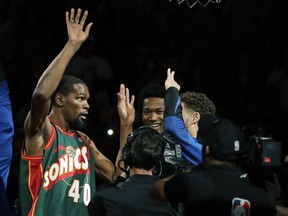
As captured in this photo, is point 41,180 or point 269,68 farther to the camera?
point 269,68

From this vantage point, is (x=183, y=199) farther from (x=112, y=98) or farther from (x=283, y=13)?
(x=283, y=13)

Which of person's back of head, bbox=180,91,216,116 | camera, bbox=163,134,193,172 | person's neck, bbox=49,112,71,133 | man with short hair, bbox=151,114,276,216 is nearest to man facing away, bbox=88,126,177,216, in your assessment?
man with short hair, bbox=151,114,276,216

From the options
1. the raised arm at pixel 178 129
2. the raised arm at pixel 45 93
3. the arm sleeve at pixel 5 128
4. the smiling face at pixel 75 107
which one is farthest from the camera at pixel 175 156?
the arm sleeve at pixel 5 128

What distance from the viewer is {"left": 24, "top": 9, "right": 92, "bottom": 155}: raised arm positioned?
527 centimetres

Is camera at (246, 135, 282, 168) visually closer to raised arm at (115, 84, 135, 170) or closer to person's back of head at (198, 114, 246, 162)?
person's back of head at (198, 114, 246, 162)

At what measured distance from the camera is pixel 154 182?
4.51m

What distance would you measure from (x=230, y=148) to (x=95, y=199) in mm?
800

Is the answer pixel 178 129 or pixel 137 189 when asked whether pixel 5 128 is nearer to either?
pixel 178 129

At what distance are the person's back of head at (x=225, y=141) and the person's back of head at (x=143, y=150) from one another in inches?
12.2

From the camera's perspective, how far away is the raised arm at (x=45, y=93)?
5.27 metres

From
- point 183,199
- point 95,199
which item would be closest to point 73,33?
point 95,199

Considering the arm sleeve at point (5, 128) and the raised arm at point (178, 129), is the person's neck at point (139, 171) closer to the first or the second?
the raised arm at point (178, 129)

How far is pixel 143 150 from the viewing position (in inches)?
177

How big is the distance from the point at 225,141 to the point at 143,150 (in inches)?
18.9
